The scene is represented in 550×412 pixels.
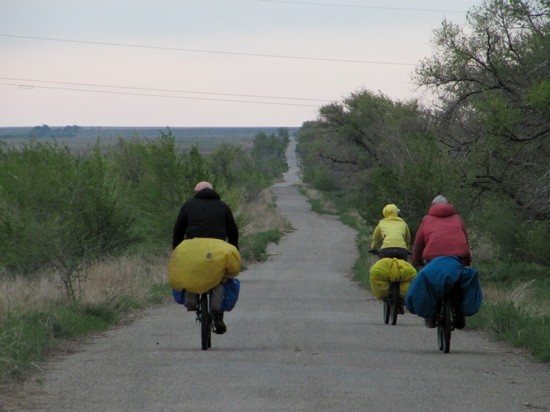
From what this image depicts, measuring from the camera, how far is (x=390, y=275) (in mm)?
17641

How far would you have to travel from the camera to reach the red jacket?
13.9 metres

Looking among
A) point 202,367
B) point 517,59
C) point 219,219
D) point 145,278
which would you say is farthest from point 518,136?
point 202,367

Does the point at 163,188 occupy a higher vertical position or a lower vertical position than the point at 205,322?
lower

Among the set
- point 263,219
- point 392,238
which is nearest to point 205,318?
point 392,238

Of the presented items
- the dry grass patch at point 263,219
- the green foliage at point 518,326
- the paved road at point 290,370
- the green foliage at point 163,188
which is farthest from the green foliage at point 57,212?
the dry grass patch at point 263,219

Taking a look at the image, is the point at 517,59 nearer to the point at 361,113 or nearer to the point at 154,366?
the point at 154,366

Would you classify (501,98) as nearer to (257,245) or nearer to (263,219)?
(257,245)

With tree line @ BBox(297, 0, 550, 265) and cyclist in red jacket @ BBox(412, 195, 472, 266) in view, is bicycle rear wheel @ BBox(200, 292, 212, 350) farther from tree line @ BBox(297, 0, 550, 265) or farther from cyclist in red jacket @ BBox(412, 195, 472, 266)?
tree line @ BBox(297, 0, 550, 265)

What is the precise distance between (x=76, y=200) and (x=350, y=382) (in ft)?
65.1

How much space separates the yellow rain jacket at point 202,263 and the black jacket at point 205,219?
16cm

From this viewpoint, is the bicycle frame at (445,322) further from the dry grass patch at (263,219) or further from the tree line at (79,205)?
the dry grass patch at (263,219)

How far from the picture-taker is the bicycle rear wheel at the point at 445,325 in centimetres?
1327

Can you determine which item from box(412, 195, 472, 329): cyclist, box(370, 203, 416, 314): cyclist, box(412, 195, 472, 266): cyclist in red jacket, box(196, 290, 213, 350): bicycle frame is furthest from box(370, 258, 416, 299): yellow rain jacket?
box(196, 290, 213, 350): bicycle frame

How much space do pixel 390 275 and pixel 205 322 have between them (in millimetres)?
5165
